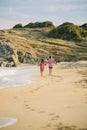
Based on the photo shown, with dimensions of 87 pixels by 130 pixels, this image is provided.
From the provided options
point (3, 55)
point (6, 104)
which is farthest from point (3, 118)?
point (3, 55)

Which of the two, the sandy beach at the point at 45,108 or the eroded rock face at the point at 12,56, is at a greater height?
the sandy beach at the point at 45,108

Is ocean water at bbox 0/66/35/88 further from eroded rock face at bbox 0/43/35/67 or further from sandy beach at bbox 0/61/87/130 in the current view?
eroded rock face at bbox 0/43/35/67

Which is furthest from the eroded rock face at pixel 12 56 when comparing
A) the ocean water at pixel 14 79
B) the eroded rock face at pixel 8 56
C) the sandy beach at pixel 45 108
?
the sandy beach at pixel 45 108

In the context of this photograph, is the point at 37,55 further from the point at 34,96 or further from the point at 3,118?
the point at 3,118

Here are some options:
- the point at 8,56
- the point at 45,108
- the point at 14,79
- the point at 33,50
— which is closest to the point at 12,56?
the point at 8,56

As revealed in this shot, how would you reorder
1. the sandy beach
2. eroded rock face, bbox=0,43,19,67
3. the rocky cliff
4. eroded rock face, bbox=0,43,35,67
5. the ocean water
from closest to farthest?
1. the sandy beach
2. the ocean water
3. eroded rock face, bbox=0,43,19,67
4. eroded rock face, bbox=0,43,35,67
5. the rocky cliff

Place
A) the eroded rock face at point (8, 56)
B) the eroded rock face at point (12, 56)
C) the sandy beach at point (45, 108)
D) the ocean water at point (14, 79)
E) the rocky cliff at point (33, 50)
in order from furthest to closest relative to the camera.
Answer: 1. the rocky cliff at point (33, 50)
2. the eroded rock face at point (12, 56)
3. the eroded rock face at point (8, 56)
4. the ocean water at point (14, 79)
5. the sandy beach at point (45, 108)

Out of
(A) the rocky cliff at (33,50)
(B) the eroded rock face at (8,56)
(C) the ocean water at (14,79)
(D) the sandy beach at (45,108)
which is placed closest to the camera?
(D) the sandy beach at (45,108)

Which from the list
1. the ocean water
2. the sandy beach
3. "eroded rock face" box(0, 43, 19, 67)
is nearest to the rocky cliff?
"eroded rock face" box(0, 43, 19, 67)

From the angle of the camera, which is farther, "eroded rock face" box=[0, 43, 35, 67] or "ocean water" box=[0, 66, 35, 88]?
"eroded rock face" box=[0, 43, 35, 67]

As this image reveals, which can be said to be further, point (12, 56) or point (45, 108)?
point (12, 56)

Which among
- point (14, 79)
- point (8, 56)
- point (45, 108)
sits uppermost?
point (45, 108)

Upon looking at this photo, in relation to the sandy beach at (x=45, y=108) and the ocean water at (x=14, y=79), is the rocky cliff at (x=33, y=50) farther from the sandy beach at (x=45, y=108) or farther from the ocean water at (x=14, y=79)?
the sandy beach at (x=45, y=108)

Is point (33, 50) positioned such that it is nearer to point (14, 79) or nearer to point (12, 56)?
point (12, 56)
